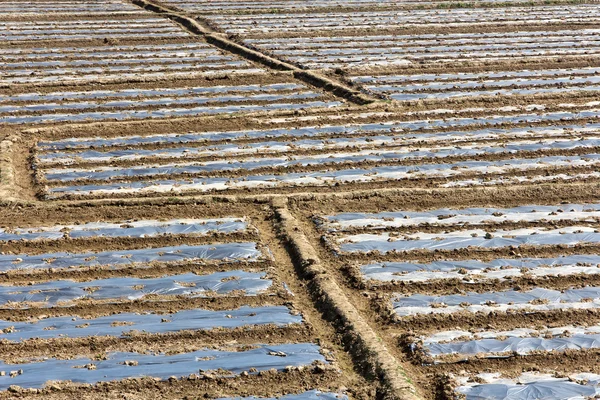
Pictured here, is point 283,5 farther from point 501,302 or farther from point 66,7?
point 501,302

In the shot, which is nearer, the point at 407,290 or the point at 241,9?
the point at 407,290

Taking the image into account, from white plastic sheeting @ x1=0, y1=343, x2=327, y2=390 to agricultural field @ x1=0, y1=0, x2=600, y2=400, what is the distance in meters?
0.01

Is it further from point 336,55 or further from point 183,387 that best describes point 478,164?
point 336,55

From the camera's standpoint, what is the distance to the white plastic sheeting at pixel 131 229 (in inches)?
285

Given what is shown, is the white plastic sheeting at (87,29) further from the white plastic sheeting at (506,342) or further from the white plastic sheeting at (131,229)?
the white plastic sheeting at (506,342)

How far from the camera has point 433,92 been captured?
12211mm

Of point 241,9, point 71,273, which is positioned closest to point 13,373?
point 71,273

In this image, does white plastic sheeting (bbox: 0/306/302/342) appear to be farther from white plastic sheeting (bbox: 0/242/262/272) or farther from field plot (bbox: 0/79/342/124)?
field plot (bbox: 0/79/342/124)

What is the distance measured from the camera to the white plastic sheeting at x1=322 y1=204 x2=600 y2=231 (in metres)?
7.48

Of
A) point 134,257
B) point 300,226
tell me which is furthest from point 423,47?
point 134,257

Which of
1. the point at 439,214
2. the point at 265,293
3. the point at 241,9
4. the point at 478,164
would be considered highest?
the point at 241,9

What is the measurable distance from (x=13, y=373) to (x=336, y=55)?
Result: 10.9 meters

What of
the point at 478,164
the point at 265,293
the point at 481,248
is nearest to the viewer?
the point at 265,293

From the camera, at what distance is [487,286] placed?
6320 millimetres
